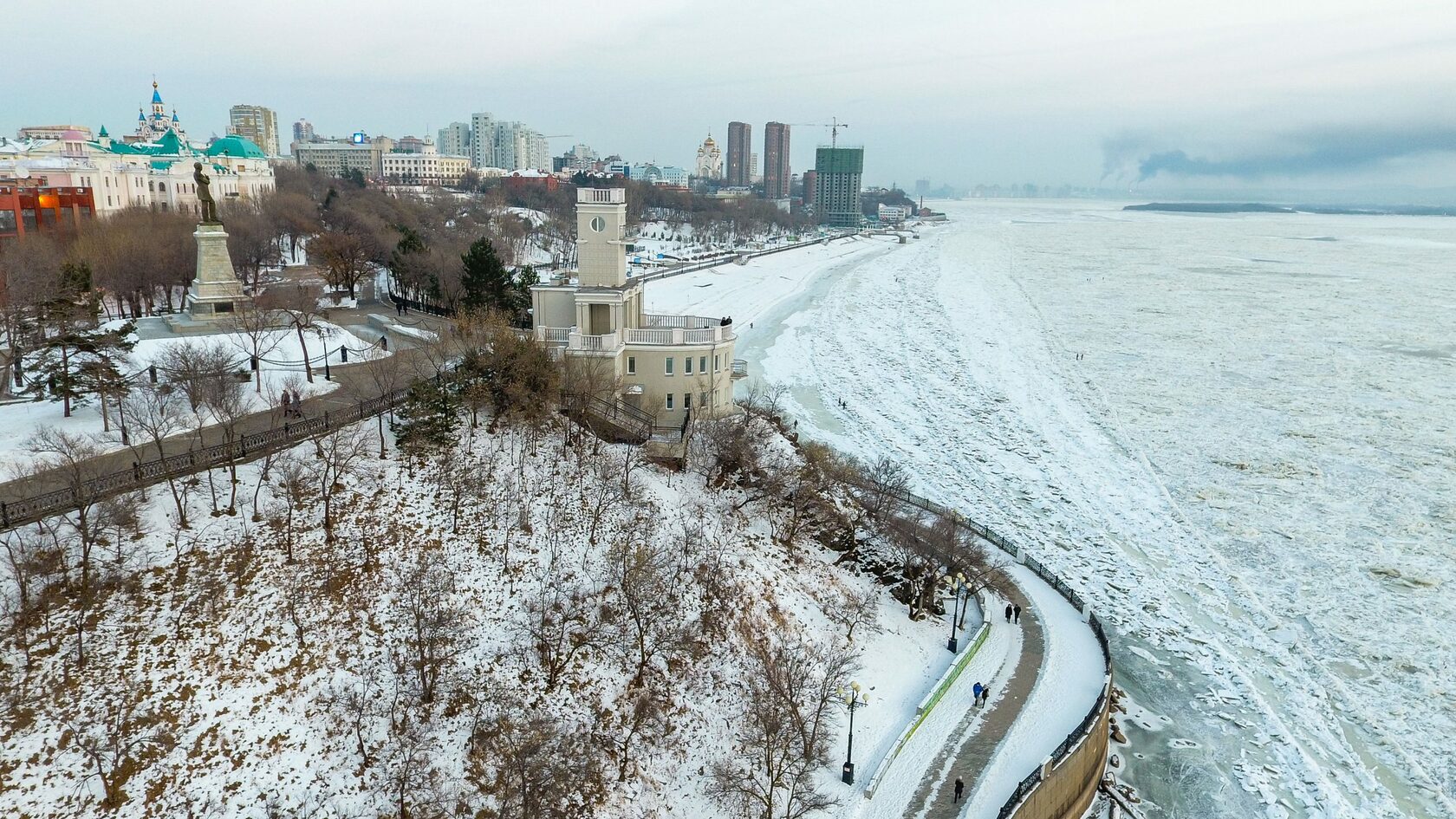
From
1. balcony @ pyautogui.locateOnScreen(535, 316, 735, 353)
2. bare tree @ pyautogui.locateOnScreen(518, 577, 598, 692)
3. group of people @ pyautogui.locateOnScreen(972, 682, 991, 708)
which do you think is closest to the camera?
bare tree @ pyautogui.locateOnScreen(518, 577, 598, 692)

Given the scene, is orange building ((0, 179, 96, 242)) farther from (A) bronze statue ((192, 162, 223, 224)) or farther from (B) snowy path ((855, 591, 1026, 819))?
(B) snowy path ((855, 591, 1026, 819))

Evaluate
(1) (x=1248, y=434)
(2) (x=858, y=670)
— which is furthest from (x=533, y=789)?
(1) (x=1248, y=434)

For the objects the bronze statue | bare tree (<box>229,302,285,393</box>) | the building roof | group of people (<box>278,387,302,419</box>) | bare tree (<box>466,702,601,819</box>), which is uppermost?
the building roof

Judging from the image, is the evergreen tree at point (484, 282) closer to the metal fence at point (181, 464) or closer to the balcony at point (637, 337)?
the balcony at point (637, 337)

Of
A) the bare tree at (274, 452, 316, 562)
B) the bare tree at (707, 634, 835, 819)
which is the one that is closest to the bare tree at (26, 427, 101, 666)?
the bare tree at (274, 452, 316, 562)

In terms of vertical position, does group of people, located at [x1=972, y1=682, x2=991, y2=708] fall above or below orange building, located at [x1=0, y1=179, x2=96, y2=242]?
below

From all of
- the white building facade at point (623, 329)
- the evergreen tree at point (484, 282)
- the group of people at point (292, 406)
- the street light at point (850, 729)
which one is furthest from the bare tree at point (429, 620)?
the evergreen tree at point (484, 282)
